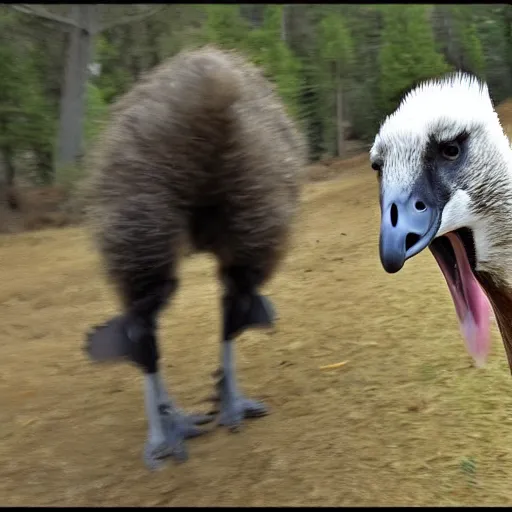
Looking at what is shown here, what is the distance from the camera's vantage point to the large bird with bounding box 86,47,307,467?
6.76 ft

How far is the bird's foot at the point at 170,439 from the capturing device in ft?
7.64

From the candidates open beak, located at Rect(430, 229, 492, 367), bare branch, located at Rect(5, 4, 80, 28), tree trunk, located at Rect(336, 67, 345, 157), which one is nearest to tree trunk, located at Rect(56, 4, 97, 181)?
bare branch, located at Rect(5, 4, 80, 28)

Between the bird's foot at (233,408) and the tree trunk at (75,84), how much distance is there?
5.83 m

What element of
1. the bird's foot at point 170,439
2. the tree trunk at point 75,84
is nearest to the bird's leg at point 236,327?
the bird's foot at point 170,439

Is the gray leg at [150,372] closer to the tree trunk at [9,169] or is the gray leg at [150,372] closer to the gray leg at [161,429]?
the gray leg at [161,429]

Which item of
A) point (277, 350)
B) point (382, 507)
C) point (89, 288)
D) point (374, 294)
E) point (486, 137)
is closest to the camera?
point (486, 137)

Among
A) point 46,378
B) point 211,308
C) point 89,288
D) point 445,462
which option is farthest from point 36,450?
point 89,288

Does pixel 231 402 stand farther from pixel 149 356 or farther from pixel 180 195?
pixel 180 195

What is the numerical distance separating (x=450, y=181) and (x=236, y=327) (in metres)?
1.16

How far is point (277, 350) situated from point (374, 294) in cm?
76

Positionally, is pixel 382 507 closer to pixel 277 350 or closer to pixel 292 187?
pixel 292 187

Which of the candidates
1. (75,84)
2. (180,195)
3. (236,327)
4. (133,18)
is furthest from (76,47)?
(180,195)

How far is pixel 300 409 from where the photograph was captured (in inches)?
101

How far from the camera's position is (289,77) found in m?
8.05
